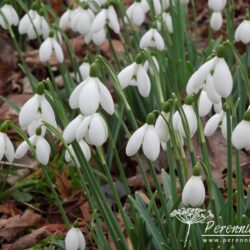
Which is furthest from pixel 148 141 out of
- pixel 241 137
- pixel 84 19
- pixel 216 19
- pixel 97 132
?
pixel 216 19

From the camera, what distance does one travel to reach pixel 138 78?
196cm

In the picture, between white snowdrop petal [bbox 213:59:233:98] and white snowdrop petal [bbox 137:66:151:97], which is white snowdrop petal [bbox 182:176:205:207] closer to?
white snowdrop petal [bbox 213:59:233:98]

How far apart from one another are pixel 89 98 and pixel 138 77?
30cm

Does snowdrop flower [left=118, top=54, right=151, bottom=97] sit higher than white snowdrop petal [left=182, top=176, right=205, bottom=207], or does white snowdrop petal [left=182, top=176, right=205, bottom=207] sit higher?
snowdrop flower [left=118, top=54, right=151, bottom=97]

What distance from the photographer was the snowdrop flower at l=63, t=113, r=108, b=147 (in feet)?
5.73

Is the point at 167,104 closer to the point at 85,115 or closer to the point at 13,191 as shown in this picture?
the point at 85,115

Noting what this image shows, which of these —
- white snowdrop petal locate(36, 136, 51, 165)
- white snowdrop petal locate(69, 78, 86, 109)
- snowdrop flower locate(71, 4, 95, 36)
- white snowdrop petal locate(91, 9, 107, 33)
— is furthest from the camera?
snowdrop flower locate(71, 4, 95, 36)

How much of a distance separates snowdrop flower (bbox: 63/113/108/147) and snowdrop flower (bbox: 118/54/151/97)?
0.22 meters

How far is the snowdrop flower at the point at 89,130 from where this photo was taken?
5.73 ft

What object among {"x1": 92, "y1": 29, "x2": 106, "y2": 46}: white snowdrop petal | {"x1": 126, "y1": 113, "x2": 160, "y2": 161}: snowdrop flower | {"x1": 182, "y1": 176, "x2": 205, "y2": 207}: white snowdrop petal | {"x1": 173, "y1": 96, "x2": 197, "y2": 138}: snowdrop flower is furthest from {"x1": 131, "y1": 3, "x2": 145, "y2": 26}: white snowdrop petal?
{"x1": 182, "y1": 176, "x2": 205, "y2": 207}: white snowdrop petal

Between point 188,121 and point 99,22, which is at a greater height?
point 99,22

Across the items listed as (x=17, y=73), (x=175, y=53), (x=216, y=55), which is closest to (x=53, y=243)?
(x=216, y=55)

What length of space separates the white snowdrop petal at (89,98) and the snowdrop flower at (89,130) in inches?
3.1

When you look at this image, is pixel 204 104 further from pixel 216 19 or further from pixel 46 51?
pixel 216 19
